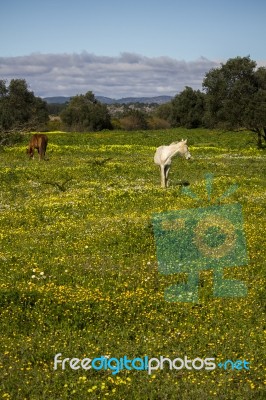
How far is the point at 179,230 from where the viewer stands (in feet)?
59.6

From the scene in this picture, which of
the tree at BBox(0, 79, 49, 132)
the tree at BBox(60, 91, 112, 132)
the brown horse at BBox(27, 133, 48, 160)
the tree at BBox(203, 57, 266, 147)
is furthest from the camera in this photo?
the tree at BBox(60, 91, 112, 132)

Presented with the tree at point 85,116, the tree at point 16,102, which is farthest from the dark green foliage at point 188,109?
the tree at point 16,102

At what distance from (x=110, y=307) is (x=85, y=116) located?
4122 inches

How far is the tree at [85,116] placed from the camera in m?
111

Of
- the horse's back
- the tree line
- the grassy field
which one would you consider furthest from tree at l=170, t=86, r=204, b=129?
the grassy field

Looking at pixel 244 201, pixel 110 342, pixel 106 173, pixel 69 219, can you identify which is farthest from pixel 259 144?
pixel 110 342

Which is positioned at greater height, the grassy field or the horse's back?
the horse's back

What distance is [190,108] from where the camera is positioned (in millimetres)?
110250

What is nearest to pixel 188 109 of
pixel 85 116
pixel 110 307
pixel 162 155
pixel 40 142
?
pixel 85 116

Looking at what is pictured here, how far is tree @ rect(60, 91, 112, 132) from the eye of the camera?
4380 inches

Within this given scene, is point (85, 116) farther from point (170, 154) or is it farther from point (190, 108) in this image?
point (170, 154)

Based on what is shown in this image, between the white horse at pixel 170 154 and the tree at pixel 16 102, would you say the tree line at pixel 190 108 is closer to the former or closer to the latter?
the tree at pixel 16 102

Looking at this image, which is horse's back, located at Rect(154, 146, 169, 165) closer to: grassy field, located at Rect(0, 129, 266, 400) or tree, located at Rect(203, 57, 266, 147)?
grassy field, located at Rect(0, 129, 266, 400)

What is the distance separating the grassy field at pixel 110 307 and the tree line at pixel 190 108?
177 inches
